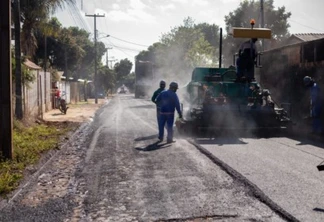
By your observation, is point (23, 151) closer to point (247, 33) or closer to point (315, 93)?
point (247, 33)

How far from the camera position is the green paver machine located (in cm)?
1254

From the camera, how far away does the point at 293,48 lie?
16.8m

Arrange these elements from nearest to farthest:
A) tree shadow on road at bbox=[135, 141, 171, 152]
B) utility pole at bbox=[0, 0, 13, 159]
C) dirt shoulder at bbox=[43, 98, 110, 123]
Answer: utility pole at bbox=[0, 0, 13, 159]
tree shadow on road at bbox=[135, 141, 171, 152]
dirt shoulder at bbox=[43, 98, 110, 123]

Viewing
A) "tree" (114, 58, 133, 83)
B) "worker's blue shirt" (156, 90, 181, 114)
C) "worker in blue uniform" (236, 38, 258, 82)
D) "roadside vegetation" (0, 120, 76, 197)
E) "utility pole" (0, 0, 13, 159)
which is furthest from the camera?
"tree" (114, 58, 133, 83)

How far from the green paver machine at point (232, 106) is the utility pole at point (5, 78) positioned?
5.69 meters

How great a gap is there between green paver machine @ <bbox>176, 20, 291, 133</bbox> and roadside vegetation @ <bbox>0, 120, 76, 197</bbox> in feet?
13.7

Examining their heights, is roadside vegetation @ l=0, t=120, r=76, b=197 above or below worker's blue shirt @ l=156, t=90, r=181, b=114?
below

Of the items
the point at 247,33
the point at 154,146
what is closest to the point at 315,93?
the point at 247,33

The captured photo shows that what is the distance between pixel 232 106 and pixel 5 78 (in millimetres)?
6911

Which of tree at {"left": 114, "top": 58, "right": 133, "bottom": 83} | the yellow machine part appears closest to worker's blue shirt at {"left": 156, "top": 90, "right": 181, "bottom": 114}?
the yellow machine part

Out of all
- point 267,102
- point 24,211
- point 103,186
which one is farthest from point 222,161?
point 267,102

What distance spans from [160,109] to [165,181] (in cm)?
575

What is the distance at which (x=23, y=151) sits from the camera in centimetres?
962

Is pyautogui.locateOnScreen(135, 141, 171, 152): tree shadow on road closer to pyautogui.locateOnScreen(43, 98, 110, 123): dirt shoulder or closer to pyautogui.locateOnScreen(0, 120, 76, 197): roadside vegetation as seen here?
pyautogui.locateOnScreen(0, 120, 76, 197): roadside vegetation
